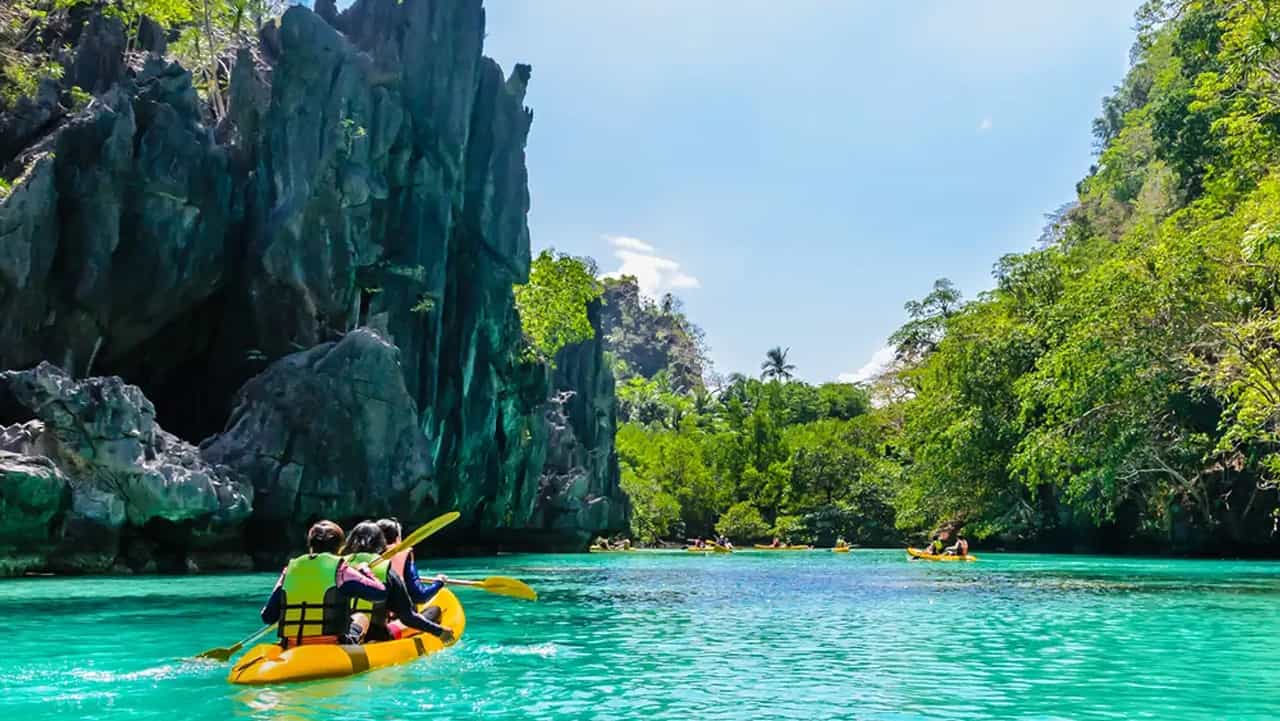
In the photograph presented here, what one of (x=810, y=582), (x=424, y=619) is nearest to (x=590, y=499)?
(x=810, y=582)

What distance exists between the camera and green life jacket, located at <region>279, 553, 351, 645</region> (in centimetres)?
850

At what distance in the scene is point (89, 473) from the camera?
2122cm

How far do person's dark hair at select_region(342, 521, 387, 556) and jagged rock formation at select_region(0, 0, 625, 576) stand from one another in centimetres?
1284

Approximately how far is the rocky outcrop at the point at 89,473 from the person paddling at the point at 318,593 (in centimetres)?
1342

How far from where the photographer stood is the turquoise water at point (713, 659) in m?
7.78

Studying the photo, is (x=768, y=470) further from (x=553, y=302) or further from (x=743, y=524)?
(x=553, y=302)

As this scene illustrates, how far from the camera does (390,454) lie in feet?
92.8

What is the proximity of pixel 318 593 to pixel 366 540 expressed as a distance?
1192 millimetres

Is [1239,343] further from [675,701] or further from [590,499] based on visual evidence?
[590,499]

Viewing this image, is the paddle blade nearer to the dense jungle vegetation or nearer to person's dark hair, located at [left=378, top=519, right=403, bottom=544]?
person's dark hair, located at [left=378, top=519, right=403, bottom=544]

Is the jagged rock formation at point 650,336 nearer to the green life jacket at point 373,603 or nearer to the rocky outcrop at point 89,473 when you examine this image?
the rocky outcrop at point 89,473

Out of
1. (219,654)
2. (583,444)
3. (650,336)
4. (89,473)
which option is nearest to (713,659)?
(219,654)

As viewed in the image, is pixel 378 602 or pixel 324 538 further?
pixel 378 602

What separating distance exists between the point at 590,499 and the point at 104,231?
30.1 metres
